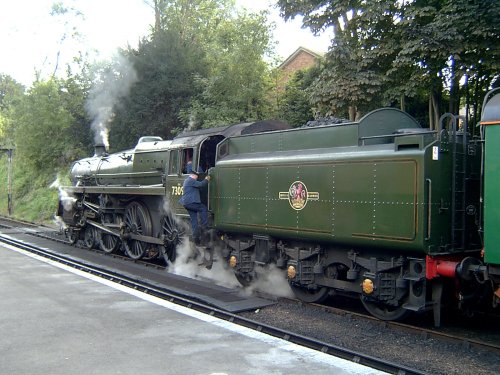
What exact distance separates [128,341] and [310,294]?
3.15 metres

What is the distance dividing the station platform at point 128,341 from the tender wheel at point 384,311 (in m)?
1.62

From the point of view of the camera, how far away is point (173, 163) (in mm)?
10250

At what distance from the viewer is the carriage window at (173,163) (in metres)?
10.1

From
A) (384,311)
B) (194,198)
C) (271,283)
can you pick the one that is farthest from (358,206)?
(194,198)

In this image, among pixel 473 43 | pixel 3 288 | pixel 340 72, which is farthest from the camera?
pixel 340 72

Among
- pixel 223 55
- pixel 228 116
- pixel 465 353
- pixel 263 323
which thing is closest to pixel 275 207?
pixel 263 323

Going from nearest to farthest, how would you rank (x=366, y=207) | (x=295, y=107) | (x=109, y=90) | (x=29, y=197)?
(x=366, y=207) < (x=295, y=107) < (x=109, y=90) < (x=29, y=197)

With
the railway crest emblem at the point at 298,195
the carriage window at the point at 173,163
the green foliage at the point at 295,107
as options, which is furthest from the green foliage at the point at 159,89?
the railway crest emblem at the point at 298,195

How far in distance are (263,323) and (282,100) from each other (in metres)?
15.1

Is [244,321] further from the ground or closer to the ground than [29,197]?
closer to the ground

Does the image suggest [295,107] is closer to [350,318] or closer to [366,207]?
[350,318]

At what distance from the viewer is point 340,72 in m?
11.9

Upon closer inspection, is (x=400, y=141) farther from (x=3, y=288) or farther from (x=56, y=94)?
(x=56, y=94)

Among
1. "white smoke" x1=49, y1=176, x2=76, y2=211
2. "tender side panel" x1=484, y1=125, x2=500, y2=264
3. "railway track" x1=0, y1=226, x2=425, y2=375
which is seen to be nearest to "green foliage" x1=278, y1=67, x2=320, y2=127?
"white smoke" x1=49, y1=176, x2=76, y2=211
